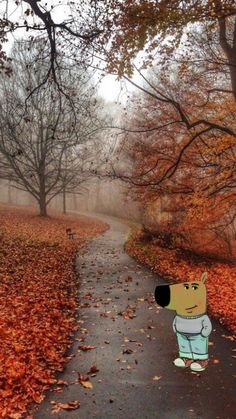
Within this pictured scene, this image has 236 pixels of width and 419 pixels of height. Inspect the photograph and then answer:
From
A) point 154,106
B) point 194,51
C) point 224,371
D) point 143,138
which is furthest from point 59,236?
point 224,371

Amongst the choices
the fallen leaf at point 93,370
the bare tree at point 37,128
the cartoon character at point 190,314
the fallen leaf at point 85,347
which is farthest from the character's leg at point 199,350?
the bare tree at point 37,128

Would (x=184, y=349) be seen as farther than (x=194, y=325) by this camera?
Yes

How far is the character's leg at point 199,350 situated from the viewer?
368 centimetres

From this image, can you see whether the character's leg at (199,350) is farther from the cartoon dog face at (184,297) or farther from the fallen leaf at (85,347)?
the fallen leaf at (85,347)

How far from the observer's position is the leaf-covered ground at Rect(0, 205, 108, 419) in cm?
600

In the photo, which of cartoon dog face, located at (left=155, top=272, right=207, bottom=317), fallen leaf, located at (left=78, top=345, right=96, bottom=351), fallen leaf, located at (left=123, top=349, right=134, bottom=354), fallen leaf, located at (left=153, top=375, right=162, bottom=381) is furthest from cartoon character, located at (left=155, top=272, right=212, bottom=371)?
fallen leaf, located at (left=78, top=345, right=96, bottom=351)

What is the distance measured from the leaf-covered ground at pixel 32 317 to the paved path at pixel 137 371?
30 cm

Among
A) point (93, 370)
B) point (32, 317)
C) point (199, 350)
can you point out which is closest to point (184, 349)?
point (199, 350)

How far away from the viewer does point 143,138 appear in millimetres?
20094

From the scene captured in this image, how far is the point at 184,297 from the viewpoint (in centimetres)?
354

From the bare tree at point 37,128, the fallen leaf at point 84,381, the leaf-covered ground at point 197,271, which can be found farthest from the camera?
the bare tree at point 37,128

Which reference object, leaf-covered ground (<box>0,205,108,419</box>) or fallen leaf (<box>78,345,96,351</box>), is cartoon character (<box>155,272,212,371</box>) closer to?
leaf-covered ground (<box>0,205,108,419</box>)

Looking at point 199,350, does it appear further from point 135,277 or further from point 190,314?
point 135,277

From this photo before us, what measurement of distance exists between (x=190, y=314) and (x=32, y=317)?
19.4 feet
